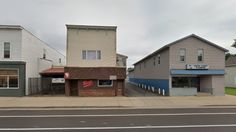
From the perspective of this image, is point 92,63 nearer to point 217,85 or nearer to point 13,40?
point 13,40

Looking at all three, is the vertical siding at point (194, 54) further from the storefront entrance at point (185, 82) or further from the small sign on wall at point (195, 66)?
the storefront entrance at point (185, 82)

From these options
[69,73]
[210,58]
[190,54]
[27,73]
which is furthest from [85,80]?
[210,58]

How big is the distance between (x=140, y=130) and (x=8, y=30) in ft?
73.6

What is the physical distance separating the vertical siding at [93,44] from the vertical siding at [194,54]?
6.81 m

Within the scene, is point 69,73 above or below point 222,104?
above

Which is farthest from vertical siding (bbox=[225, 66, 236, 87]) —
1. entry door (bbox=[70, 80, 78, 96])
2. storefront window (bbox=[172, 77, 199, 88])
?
entry door (bbox=[70, 80, 78, 96])

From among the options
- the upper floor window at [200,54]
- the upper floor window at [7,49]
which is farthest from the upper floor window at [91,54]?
the upper floor window at [200,54]

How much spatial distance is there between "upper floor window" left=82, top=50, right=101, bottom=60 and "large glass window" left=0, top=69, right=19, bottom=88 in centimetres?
753

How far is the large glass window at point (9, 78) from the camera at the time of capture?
1096 inches

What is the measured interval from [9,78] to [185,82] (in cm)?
1999

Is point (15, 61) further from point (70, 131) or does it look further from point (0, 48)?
point (70, 131)

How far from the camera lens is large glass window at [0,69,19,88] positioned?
91.4 feet

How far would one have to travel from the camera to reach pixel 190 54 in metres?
29.6

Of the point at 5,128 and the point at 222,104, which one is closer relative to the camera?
the point at 5,128
